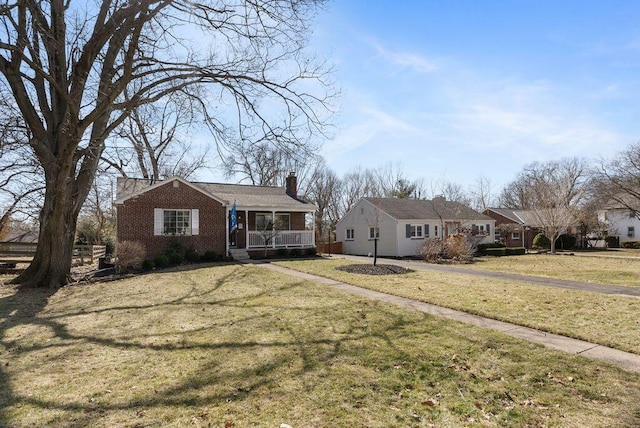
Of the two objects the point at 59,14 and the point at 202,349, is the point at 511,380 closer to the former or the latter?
the point at 202,349

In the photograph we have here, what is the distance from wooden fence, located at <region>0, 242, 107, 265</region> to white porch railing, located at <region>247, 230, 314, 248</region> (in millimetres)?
8996

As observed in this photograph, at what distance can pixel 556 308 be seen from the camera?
7.49 metres

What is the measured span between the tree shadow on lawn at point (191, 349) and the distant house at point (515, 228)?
113ft

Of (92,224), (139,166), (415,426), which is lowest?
(415,426)

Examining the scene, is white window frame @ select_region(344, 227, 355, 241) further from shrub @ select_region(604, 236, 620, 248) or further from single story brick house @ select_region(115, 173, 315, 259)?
shrub @ select_region(604, 236, 620, 248)

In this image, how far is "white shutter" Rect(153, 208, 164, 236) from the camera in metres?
19.0

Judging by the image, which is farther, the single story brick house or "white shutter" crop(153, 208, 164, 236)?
"white shutter" crop(153, 208, 164, 236)

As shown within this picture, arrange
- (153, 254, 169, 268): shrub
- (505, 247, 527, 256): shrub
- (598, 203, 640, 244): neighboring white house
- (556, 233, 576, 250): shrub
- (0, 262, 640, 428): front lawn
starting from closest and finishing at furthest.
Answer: (0, 262, 640, 428): front lawn
(153, 254, 169, 268): shrub
(505, 247, 527, 256): shrub
(556, 233, 576, 250): shrub
(598, 203, 640, 244): neighboring white house

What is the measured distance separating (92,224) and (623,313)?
113ft

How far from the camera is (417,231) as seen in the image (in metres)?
27.0

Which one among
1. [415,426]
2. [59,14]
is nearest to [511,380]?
[415,426]

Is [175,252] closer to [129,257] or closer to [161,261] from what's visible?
[161,261]

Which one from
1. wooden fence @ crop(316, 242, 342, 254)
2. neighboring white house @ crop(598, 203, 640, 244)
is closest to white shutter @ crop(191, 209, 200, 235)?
wooden fence @ crop(316, 242, 342, 254)

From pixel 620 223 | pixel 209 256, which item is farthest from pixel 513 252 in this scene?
pixel 620 223
